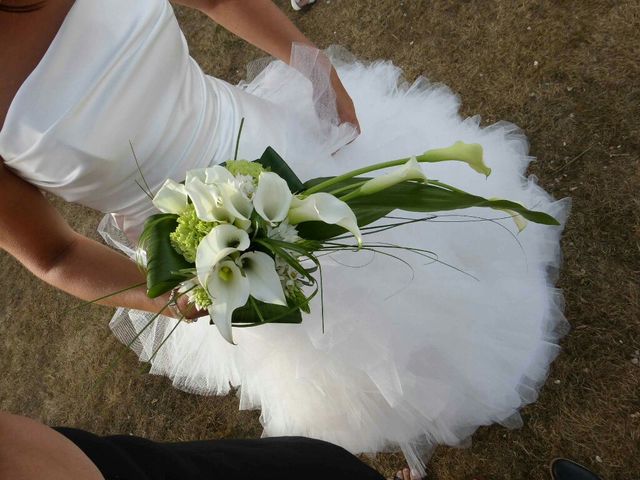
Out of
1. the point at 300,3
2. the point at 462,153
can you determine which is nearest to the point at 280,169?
the point at 462,153

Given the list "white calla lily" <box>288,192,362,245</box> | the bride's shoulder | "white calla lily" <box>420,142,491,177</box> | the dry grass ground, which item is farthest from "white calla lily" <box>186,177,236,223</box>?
the dry grass ground

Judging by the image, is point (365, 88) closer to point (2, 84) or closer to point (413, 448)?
point (2, 84)

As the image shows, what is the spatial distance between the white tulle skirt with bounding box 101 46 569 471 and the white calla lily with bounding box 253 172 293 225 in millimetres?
585

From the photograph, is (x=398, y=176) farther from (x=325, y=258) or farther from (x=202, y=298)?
(x=325, y=258)

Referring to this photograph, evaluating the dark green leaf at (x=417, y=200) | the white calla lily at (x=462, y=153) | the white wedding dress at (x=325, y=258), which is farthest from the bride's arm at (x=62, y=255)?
the white calla lily at (x=462, y=153)

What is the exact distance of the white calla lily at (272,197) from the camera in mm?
858

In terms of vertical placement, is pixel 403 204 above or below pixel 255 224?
above

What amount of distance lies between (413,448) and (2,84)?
1833mm

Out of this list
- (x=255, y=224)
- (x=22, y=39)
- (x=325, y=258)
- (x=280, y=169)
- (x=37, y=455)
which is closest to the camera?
(x=37, y=455)

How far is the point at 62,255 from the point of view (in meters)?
1.53

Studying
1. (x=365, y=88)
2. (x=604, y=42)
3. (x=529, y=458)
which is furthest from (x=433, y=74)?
(x=529, y=458)

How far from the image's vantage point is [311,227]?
38.4 inches

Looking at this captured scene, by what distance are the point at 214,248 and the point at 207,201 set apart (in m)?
0.09

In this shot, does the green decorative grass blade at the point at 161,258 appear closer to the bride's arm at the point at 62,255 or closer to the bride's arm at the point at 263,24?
the bride's arm at the point at 62,255
